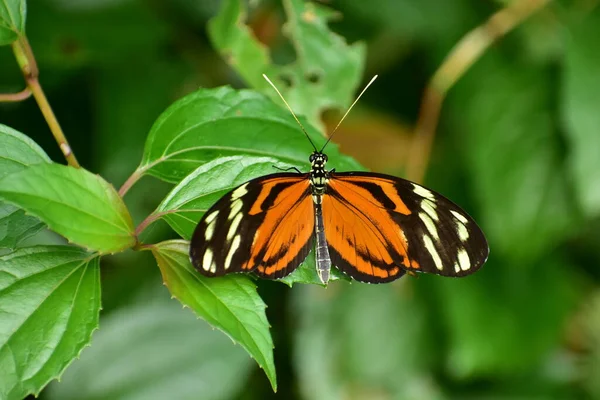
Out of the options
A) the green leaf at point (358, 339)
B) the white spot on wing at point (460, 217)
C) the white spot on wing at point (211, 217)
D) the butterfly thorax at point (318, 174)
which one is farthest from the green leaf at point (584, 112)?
the white spot on wing at point (211, 217)

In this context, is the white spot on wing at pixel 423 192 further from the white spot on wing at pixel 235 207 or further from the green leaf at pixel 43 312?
the green leaf at pixel 43 312

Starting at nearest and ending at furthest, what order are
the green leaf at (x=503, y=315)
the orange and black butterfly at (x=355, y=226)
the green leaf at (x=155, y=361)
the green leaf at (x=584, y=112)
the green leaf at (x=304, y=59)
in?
the orange and black butterfly at (x=355, y=226)
the green leaf at (x=304, y=59)
the green leaf at (x=584, y=112)
the green leaf at (x=155, y=361)
the green leaf at (x=503, y=315)

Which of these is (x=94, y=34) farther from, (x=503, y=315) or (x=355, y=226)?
(x=503, y=315)

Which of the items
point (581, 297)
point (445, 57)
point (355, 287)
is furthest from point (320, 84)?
point (581, 297)

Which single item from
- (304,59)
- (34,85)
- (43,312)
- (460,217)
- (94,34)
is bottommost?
(43,312)

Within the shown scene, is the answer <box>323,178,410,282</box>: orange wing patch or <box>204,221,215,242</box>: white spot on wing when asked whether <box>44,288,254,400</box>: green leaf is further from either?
<box>204,221,215,242</box>: white spot on wing

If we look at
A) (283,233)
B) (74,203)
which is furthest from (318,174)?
(74,203)

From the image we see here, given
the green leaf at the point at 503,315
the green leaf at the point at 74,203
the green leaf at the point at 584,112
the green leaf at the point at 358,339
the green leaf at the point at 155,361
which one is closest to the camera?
the green leaf at the point at 74,203
